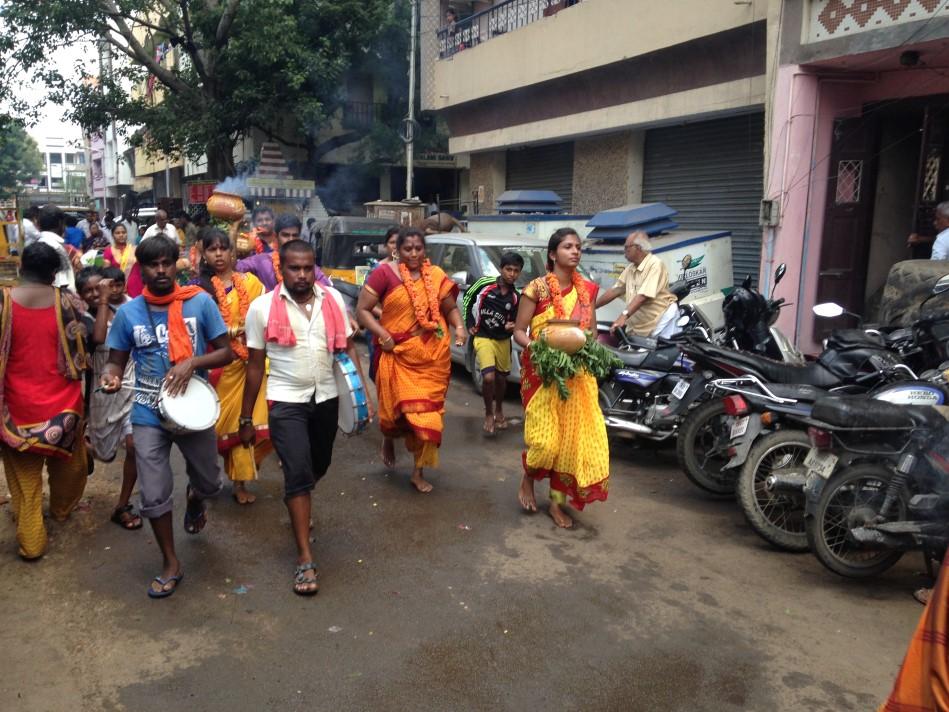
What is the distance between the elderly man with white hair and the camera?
24.3 feet

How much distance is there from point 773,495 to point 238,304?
3588 mm

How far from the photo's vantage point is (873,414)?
426cm

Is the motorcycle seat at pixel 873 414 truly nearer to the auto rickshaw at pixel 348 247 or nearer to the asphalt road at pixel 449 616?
the asphalt road at pixel 449 616

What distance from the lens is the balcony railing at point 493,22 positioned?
15283 millimetres

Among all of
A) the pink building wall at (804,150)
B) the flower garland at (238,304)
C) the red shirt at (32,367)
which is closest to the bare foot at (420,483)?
the flower garland at (238,304)

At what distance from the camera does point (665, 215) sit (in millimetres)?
9820

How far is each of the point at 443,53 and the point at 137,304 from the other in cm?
1644

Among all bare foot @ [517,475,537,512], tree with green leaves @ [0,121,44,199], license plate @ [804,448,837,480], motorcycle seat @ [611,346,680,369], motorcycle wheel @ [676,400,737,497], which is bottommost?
bare foot @ [517,475,537,512]

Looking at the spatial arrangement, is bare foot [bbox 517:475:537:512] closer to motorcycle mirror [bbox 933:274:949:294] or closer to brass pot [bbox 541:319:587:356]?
brass pot [bbox 541:319:587:356]

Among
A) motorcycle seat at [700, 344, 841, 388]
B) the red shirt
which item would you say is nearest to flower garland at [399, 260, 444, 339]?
motorcycle seat at [700, 344, 841, 388]

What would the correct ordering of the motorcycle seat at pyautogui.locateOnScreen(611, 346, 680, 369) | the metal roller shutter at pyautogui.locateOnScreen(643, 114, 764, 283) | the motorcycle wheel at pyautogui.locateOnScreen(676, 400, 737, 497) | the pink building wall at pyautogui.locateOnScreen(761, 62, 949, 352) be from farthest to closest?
the metal roller shutter at pyautogui.locateOnScreen(643, 114, 764, 283), the pink building wall at pyautogui.locateOnScreen(761, 62, 949, 352), the motorcycle seat at pyautogui.locateOnScreen(611, 346, 680, 369), the motorcycle wheel at pyautogui.locateOnScreen(676, 400, 737, 497)

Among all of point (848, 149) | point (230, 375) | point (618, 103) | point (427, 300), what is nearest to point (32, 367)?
point (230, 375)

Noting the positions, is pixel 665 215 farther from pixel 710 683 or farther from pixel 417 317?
pixel 710 683

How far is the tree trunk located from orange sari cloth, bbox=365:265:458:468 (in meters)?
16.7
